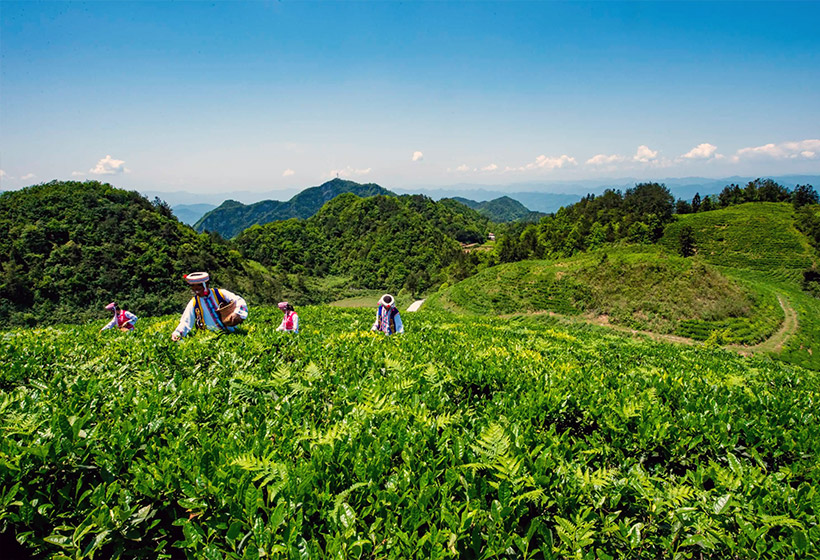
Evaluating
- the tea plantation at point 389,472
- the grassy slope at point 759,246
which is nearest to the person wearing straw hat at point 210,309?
the tea plantation at point 389,472

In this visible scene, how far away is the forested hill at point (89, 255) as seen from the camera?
1961 inches

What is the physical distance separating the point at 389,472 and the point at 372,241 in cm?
12163

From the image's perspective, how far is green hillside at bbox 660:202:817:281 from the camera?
140 ft

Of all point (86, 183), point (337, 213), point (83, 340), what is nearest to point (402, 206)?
point (337, 213)

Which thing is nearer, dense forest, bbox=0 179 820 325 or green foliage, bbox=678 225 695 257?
green foliage, bbox=678 225 695 257

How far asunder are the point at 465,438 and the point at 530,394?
1105mm

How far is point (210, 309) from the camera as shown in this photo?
6.73 m

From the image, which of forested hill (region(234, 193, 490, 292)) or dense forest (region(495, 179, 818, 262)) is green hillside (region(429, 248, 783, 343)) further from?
forested hill (region(234, 193, 490, 292))

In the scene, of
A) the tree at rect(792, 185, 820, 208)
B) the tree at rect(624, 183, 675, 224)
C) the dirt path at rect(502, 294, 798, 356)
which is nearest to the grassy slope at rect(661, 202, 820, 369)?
the dirt path at rect(502, 294, 798, 356)

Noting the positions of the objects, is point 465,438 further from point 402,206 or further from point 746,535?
point 402,206

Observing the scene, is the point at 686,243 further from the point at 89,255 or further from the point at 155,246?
the point at 89,255

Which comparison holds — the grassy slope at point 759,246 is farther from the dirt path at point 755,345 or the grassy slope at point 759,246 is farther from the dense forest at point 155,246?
the dense forest at point 155,246

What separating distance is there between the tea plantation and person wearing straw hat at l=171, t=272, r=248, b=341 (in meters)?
2.76

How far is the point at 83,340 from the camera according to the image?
638 cm
